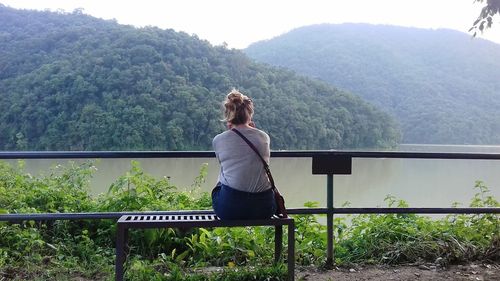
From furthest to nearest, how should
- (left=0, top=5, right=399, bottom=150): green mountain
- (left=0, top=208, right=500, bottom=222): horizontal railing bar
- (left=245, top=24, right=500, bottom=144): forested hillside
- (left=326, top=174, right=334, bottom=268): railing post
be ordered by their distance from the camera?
(left=245, top=24, right=500, bottom=144): forested hillside, (left=0, top=5, right=399, bottom=150): green mountain, (left=326, top=174, right=334, bottom=268): railing post, (left=0, top=208, right=500, bottom=222): horizontal railing bar

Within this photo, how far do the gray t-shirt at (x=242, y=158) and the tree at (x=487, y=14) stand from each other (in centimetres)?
245

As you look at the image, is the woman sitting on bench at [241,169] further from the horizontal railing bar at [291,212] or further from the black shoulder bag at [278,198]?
the horizontal railing bar at [291,212]

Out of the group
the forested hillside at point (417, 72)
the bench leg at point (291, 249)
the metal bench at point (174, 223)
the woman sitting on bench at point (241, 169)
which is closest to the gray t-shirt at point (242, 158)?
the woman sitting on bench at point (241, 169)

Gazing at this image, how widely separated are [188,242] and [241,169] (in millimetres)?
1284

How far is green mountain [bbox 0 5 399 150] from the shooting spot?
16125 millimetres

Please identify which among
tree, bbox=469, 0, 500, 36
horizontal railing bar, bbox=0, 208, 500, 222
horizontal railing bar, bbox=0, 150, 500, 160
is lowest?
horizontal railing bar, bbox=0, 208, 500, 222

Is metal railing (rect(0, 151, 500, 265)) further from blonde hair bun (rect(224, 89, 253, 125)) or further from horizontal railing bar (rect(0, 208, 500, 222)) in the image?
blonde hair bun (rect(224, 89, 253, 125))

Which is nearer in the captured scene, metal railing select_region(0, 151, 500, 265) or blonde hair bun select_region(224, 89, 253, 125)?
blonde hair bun select_region(224, 89, 253, 125)

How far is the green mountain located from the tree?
8708mm

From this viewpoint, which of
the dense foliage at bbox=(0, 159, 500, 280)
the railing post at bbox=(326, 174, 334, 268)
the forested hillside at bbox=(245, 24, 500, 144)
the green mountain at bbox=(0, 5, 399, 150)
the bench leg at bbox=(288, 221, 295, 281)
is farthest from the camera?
Result: the forested hillside at bbox=(245, 24, 500, 144)

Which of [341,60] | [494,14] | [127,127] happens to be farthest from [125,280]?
[341,60]

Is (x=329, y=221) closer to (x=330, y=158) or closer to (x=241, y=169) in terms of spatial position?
(x=330, y=158)

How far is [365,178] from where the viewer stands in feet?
34.3

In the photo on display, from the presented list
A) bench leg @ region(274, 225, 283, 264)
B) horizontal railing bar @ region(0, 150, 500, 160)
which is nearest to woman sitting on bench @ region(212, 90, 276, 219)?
bench leg @ region(274, 225, 283, 264)
